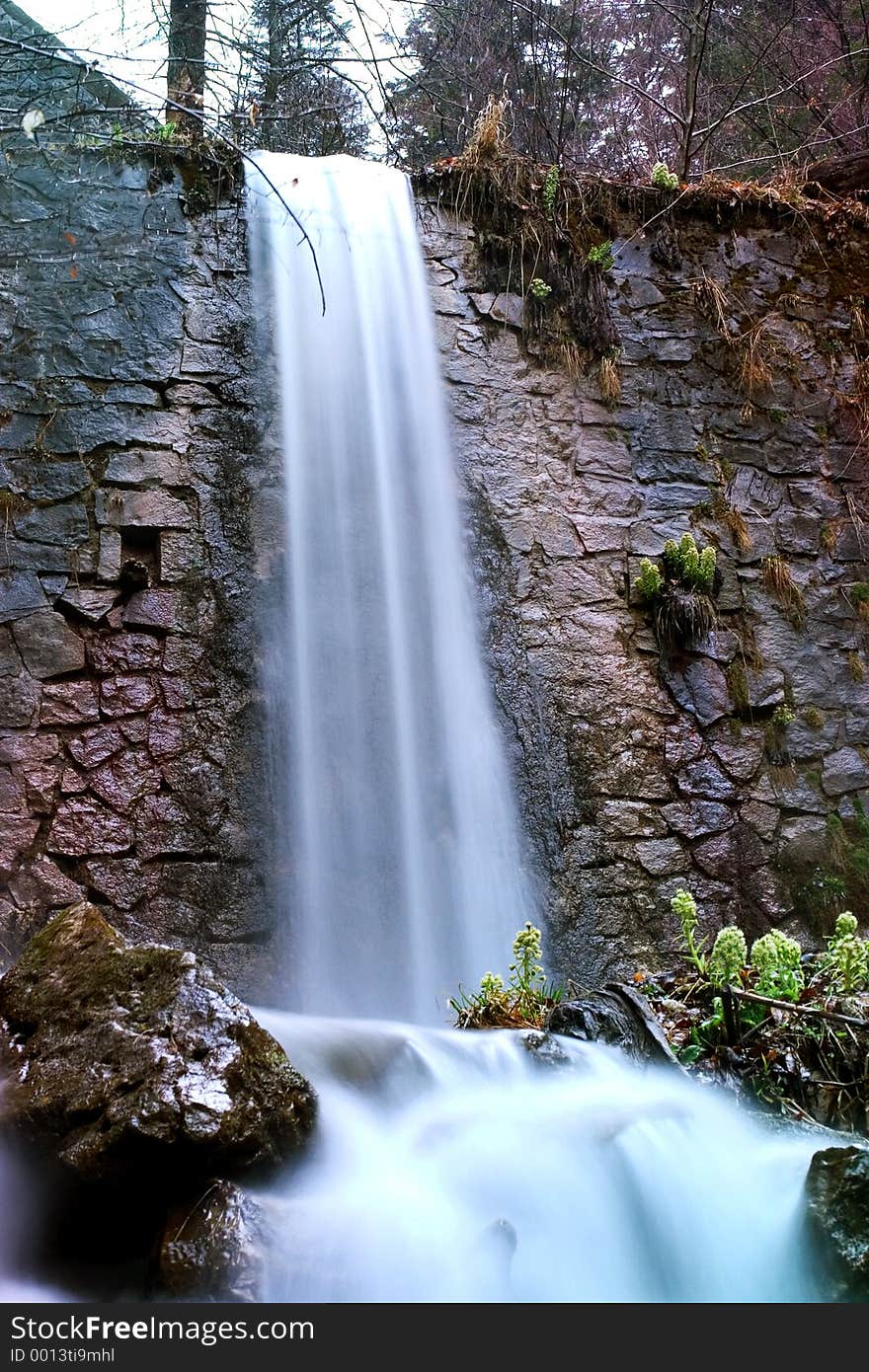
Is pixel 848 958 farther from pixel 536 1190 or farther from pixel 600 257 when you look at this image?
pixel 600 257

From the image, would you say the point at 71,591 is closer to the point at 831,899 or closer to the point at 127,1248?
the point at 127,1248

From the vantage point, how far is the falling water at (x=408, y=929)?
1.87 metres

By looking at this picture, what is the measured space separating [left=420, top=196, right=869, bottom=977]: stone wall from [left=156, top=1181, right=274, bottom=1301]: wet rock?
237 centimetres

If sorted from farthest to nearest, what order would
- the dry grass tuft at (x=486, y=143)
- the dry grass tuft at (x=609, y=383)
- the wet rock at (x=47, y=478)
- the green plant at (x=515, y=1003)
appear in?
1. the dry grass tuft at (x=486, y=143)
2. the dry grass tuft at (x=609, y=383)
3. the wet rock at (x=47, y=478)
4. the green plant at (x=515, y=1003)

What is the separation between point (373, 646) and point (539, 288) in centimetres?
206

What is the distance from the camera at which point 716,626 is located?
467 centimetres

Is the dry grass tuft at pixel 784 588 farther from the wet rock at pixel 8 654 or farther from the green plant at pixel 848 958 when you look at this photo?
the wet rock at pixel 8 654

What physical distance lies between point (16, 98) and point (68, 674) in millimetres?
2898

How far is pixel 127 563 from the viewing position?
4141 millimetres

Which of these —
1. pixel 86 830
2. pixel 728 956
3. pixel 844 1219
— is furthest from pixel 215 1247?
pixel 86 830

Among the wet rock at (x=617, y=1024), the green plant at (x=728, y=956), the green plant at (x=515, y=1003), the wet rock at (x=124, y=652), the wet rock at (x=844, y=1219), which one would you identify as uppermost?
the wet rock at (x=124, y=652)

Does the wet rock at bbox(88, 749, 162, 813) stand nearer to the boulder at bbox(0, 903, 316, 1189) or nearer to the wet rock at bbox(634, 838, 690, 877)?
the boulder at bbox(0, 903, 316, 1189)

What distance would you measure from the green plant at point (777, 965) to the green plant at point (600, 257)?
12.1 ft

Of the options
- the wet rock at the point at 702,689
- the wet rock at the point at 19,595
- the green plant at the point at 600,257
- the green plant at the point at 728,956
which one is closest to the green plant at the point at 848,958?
the green plant at the point at 728,956
